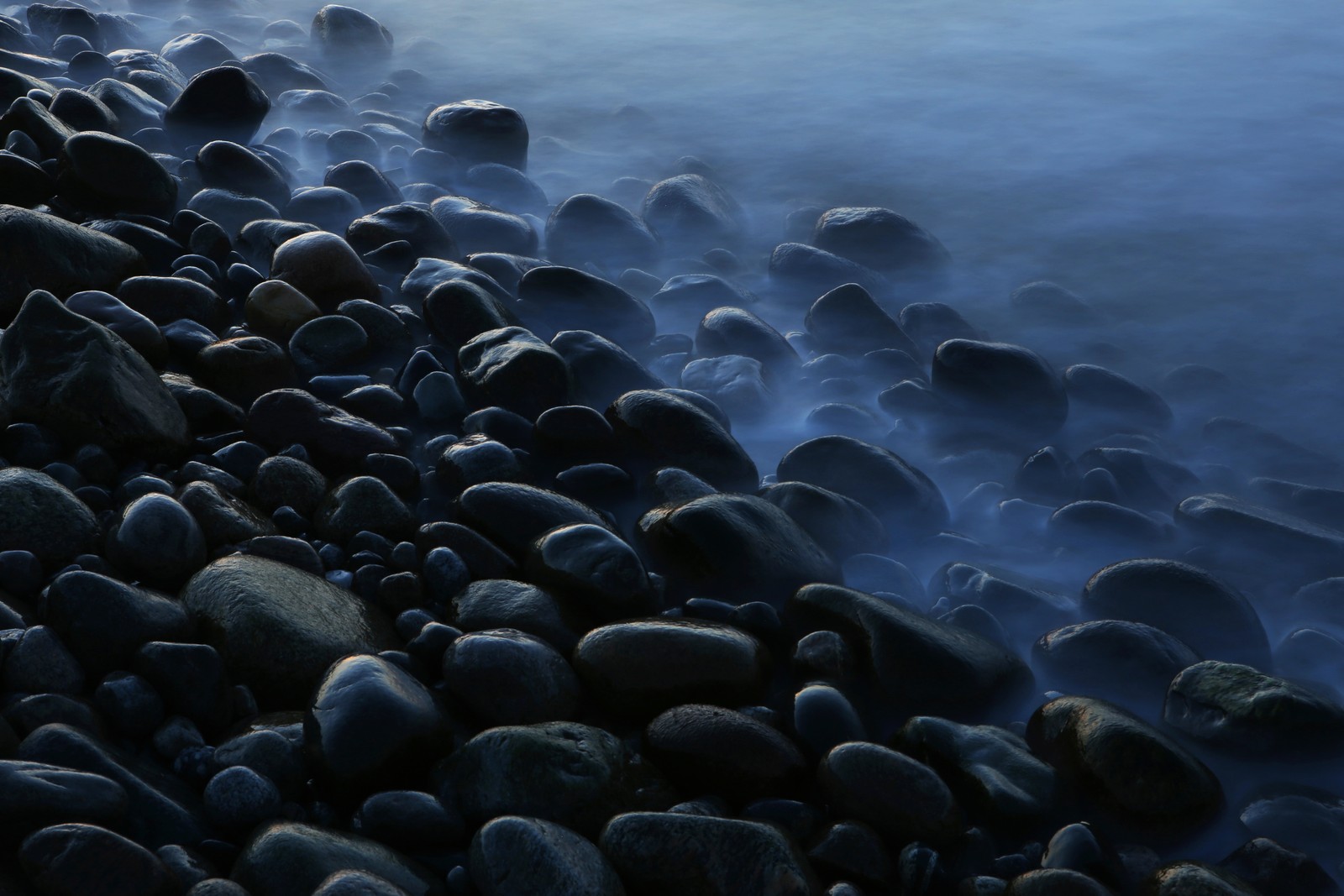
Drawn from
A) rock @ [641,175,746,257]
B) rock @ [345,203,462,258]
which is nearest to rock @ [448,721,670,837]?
rock @ [345,203,462,258]

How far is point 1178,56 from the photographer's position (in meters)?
9.27

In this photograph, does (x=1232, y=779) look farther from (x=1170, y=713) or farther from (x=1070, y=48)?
(x=1070, y=48)

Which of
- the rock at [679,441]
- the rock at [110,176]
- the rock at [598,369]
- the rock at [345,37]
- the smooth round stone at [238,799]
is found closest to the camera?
the smooth round stone at [238,799]

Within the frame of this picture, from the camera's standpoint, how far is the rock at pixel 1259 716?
236cm

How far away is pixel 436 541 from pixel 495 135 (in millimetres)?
3998

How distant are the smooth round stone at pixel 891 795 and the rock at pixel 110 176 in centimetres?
320

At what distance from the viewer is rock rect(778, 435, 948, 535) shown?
3.22m

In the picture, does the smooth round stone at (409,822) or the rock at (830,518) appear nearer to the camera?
the smooth round stone at (409,822)

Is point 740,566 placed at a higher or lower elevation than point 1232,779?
higher

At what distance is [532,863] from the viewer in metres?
1.66

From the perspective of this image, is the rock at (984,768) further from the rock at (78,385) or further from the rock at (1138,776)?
the rock at (78,385)

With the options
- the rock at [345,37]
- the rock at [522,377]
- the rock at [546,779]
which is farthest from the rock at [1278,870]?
the rock at [345,37]

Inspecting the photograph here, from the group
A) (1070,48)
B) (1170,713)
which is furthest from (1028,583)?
(1070,48)

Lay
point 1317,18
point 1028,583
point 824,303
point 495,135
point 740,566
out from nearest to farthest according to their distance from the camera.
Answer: point 740,566 < point 1028,583 < point 824,303 < point 495,135 < point 1317,18
